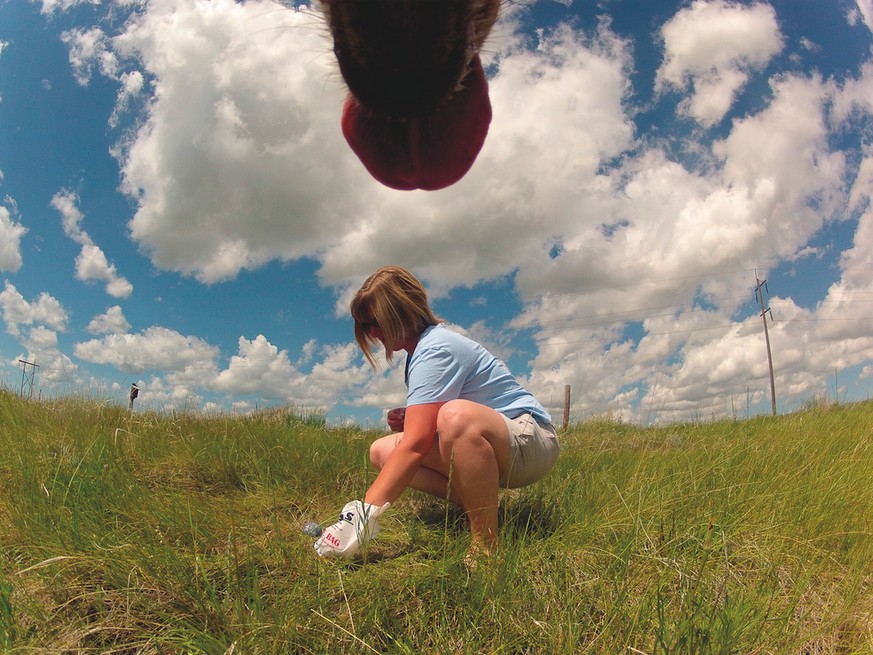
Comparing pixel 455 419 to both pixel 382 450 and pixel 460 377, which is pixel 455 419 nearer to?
pixel 460 377

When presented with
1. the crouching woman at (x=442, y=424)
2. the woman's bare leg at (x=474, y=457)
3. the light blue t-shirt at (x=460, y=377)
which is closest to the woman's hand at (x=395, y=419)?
the crouching woman at (x=442, y=424)

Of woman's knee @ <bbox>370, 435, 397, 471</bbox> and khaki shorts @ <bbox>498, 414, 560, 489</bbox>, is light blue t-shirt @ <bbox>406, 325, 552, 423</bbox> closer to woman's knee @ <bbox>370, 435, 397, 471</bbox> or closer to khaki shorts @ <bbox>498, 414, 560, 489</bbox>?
khaki shorts @ <bbox>498, 414, 560, 489</bbox>

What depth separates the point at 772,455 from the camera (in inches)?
134

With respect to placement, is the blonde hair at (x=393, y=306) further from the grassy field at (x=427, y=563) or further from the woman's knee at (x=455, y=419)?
the grassy field at (x=427, y=563)

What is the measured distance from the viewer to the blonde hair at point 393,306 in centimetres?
269

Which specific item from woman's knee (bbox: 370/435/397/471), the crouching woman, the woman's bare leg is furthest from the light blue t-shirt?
woman's knee (bbox: 370/435/397/471)

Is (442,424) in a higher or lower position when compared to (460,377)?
lower

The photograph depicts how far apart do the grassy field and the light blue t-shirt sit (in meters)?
0.49

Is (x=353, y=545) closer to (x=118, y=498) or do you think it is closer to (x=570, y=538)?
(x=570, y=538)

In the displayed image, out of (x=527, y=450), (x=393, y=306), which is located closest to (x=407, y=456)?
(x=527, y=450)

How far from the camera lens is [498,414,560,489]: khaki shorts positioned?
2.49m

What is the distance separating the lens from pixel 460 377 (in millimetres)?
2453

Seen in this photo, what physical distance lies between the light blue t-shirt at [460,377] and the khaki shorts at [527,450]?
8cm

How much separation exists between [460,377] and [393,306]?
486 mm
